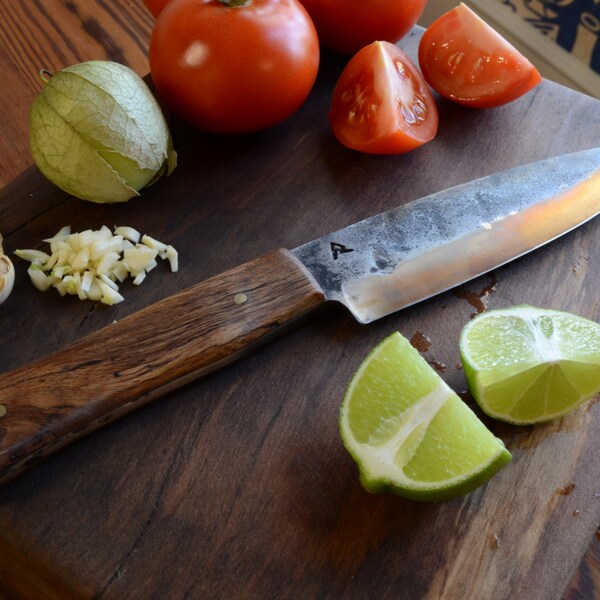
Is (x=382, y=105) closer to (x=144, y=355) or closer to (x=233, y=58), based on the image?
(x=233, y=58)

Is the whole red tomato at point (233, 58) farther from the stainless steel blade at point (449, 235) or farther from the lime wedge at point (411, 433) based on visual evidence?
the lime wedge at point (411, 433)

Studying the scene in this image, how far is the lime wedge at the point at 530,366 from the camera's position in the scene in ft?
2.60

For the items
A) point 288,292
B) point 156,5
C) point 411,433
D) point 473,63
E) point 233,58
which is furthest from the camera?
point 156,5

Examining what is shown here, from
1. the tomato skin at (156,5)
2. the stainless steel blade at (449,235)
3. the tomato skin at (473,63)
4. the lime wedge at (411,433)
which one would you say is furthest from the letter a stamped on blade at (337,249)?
the tomato skin at (156,5)

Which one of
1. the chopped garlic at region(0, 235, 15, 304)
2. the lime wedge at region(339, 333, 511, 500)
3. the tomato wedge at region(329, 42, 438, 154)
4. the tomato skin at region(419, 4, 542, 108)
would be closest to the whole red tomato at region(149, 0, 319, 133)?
the tomato wedge at region(329, 42, 438, 154)

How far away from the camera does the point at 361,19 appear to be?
3.80ft

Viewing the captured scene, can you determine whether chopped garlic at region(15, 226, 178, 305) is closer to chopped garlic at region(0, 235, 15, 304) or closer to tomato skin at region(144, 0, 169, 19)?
chopped garlic at region(0, 235, 15, 304)

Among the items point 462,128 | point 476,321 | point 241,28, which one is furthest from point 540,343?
point 241,28

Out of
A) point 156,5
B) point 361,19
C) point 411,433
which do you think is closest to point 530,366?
point 411,433

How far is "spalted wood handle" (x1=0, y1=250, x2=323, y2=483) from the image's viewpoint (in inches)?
29.7

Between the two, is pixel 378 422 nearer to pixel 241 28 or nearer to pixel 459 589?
pixel 459 589

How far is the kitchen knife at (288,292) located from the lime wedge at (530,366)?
0.13 metres

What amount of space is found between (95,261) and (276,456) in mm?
362

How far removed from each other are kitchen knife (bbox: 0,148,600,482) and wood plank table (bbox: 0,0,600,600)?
41mm
